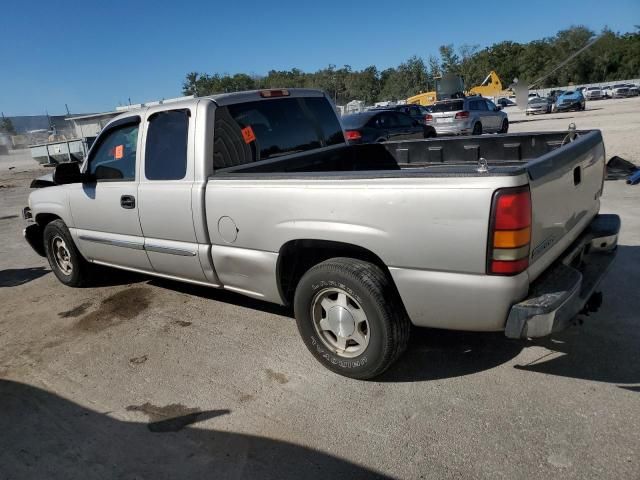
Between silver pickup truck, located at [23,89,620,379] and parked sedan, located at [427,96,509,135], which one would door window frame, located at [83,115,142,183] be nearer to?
silver pickup truck, located at [23,89,620,379]

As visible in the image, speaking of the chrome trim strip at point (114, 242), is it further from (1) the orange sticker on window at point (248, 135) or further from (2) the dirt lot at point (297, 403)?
(1) the orange sticker on window at point (248, 135)

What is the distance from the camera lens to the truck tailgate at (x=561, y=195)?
2.60 m

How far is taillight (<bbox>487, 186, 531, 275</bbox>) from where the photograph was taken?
2.40 meters

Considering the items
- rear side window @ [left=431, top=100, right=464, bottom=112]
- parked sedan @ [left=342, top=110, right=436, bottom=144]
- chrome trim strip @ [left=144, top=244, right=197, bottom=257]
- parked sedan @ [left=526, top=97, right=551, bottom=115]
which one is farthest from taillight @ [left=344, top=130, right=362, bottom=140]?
parked sedan @ [left=526, top=97, right=551, bottom=115]

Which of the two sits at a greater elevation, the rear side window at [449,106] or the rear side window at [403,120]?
the rear side window at [449,106]

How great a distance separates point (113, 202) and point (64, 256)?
1629 millimetres

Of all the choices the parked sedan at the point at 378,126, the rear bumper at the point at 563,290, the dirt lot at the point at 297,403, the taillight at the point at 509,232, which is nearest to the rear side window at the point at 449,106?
the parked sedan at the point at 378,126

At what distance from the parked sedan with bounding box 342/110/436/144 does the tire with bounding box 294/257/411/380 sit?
37.6ft

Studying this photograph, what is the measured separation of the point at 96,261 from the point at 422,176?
12.4 feet

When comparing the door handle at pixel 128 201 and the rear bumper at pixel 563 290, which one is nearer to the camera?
the rear bumper at pixel 563 290

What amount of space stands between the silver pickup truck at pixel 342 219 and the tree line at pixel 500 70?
65574 millimetres

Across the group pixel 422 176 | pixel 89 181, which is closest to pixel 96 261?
pixel 89 181

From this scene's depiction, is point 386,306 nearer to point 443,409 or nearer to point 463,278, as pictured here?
point 463,278

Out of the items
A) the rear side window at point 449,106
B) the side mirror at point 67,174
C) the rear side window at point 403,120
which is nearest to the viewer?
the side mirror at point 67,174
